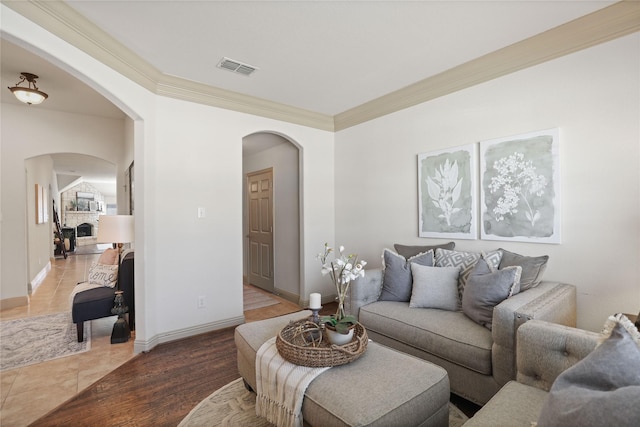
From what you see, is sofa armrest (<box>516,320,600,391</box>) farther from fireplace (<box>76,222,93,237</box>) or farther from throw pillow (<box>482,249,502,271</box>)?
fireplace (<box>76,222,93,237</box>)

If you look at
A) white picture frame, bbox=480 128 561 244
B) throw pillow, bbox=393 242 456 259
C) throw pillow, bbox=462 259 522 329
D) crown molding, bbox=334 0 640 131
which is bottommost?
throw pillow, bbox=462 259 522 329

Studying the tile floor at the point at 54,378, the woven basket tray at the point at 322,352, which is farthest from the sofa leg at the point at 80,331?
the woven basket tray at the point at 322,352

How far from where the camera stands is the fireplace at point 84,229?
14.2 metres

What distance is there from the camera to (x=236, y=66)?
2.95 m

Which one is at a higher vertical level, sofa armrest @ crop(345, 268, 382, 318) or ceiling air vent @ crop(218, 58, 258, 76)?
ceiling air vent @ crop(218, 58, 258, 76)

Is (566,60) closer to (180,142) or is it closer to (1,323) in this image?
(180,142)

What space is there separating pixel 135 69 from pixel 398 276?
3.05m

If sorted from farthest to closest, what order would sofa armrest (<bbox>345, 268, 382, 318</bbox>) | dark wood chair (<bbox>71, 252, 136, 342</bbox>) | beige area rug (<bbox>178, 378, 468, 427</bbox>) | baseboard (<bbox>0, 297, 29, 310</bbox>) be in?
baseboard (<bbox>0, 297, 29, 310</bbox>) < dark wood chair (<bbox>71, 252, 136, 342</bbox>) < sofa armrest (<bbox>345, 268, 382, 318</bbox>) < beige area rug (<bbox>178, 378, 468, 427</bbox>)

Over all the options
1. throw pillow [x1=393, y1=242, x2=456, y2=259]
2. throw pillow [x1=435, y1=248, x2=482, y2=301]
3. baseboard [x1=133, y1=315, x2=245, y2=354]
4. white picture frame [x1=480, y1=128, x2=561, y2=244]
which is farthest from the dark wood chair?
white picture frame [x1=480, y1=128, x2=561, y2=244]

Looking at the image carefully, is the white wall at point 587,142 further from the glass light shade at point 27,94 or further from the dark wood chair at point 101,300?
the glass light shade at point 27,94

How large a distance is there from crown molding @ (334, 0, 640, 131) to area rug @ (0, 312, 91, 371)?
4229mm

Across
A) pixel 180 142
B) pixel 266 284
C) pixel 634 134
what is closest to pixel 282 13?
pixel 180 142

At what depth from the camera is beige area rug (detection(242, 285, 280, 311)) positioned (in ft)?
14.7

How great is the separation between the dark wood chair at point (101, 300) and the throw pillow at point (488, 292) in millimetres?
3326
